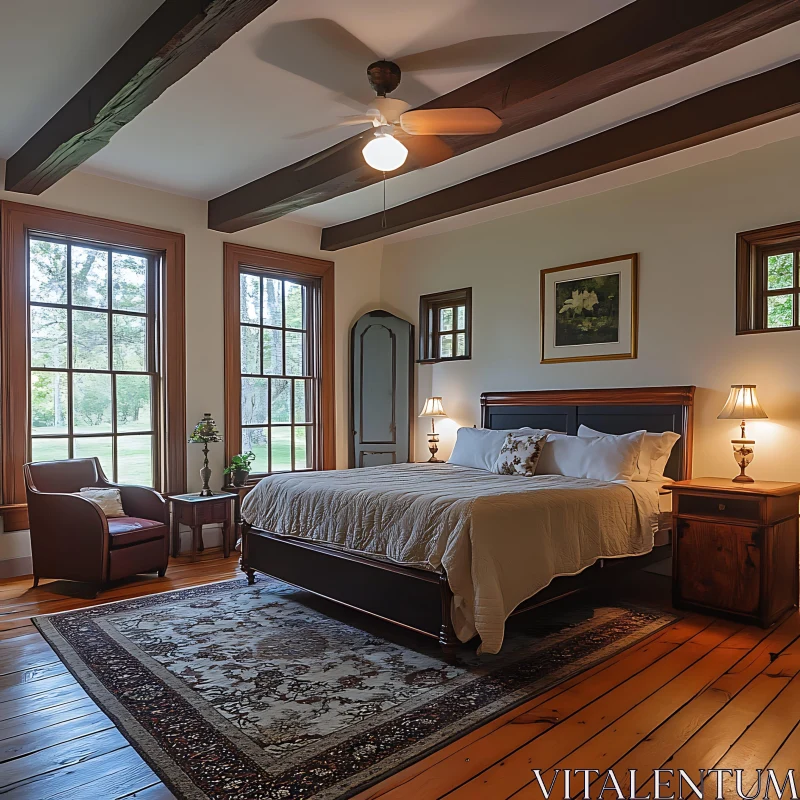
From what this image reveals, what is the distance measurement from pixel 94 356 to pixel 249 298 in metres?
1.52

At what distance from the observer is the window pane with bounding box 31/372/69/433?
500 centimetres

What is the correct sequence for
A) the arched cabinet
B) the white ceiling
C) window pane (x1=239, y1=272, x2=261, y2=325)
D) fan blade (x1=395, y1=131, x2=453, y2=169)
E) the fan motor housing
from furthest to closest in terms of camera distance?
the arched cabinet → window pane (x1=239, y1=272, x2=261, y2=325) → fan blade (x1=395, y1=131, x2=453, y2=169) → the fan motor housing → the white ceiling

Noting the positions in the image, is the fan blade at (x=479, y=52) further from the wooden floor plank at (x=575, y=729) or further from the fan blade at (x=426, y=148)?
the wooden floor plank at (x=575, y=729)

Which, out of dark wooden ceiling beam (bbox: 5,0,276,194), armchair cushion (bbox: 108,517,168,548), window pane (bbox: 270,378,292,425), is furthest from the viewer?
window pane (bbox: 270,378,292,425)

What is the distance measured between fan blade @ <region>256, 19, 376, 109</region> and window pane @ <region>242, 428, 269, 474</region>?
3.44 meters

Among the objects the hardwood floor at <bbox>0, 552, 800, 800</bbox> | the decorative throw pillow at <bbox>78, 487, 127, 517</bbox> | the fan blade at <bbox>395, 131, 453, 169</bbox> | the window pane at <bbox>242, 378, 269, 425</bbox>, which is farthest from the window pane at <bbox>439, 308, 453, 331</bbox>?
the hardwood floor at <bbox>0, 552, 800, 800</bbox>

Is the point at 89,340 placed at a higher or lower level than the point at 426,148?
lower

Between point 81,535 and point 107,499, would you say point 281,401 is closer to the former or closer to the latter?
point 107,499

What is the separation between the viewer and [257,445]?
6.28 meters

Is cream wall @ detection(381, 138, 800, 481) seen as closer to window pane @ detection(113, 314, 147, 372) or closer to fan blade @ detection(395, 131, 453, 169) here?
fan blade @ detection(395, 131, 453, 169)

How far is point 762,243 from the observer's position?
4.41 meters

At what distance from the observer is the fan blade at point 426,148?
3875 mm

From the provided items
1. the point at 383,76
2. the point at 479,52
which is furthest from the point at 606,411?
the point at 383,76

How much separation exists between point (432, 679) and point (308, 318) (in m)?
4.44
